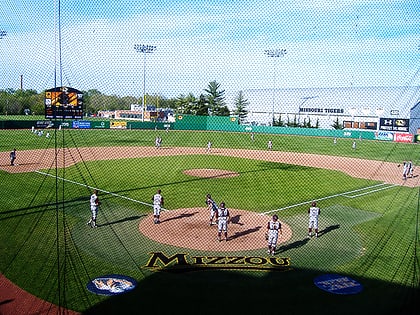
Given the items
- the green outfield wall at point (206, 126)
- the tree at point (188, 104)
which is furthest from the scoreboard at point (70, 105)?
the tree at point (188, 104)

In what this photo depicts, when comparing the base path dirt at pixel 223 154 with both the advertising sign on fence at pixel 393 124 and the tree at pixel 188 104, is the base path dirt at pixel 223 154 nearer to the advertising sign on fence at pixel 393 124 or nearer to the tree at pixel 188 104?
the tree at pixel 188 104

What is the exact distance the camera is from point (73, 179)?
48.5 ft

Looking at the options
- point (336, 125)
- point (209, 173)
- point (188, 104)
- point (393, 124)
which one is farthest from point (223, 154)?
point (393, 124)

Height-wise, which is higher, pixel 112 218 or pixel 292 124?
pixel 292 124

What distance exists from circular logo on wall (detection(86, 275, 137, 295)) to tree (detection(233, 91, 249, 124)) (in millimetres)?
32180

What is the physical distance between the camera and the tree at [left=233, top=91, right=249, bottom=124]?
3794 centimetres

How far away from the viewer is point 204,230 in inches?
356

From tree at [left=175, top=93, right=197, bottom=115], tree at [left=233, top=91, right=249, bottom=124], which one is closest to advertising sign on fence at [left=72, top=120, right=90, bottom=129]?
tree at [left=175, top=93, right=197, bottom=115]

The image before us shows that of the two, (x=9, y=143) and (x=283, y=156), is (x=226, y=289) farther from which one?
(x=9, y=143)

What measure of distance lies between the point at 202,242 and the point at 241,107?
31.0 m

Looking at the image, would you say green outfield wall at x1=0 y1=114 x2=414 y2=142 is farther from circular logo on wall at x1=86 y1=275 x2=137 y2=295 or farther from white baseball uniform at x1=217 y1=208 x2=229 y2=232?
circular logo on wall at x1=86 y1=275 x2=137 y2=295

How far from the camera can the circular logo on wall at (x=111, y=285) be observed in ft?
19.5

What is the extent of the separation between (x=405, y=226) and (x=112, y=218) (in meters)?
7.41

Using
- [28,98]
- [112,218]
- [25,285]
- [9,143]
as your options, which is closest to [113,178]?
[112,218]
